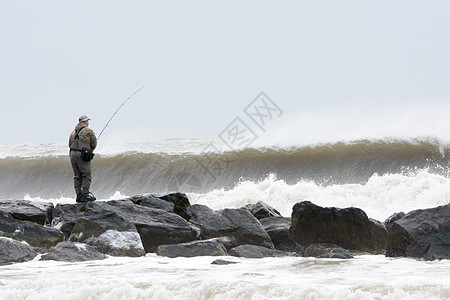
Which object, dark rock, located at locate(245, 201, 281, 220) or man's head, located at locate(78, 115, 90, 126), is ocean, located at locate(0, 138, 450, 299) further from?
man's head, located at locate(78, 115, 90, 126)

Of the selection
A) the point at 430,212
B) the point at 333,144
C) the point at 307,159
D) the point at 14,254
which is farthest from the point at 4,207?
the point at 333,144

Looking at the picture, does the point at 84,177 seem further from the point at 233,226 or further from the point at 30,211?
the point at 233,226

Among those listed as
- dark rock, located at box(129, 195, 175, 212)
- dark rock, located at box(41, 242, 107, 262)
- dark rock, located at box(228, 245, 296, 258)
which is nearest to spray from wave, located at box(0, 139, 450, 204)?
dark rock, located at box(129, 195, 175, 212)

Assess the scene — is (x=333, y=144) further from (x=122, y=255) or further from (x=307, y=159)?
(x=122, y=255)

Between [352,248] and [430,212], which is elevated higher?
[430,212]

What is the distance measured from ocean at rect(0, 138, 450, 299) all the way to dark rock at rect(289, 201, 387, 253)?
2.51 feet

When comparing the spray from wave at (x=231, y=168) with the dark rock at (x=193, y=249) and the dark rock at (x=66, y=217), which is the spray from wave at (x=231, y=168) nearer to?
the dark rock at (x=66, y=217)

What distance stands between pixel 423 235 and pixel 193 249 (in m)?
3.16

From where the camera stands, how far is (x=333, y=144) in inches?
928

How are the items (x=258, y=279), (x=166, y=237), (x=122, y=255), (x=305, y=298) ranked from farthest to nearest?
1. (x=166, y=237)
2. (x=122, y=255)
3. (x=258, y=279)
4. (x=305, y=298)

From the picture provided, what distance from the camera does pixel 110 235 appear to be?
9.54 m

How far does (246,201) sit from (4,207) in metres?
7.02

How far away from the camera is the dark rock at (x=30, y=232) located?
31.6ft

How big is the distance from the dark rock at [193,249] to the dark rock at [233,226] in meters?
0.69
